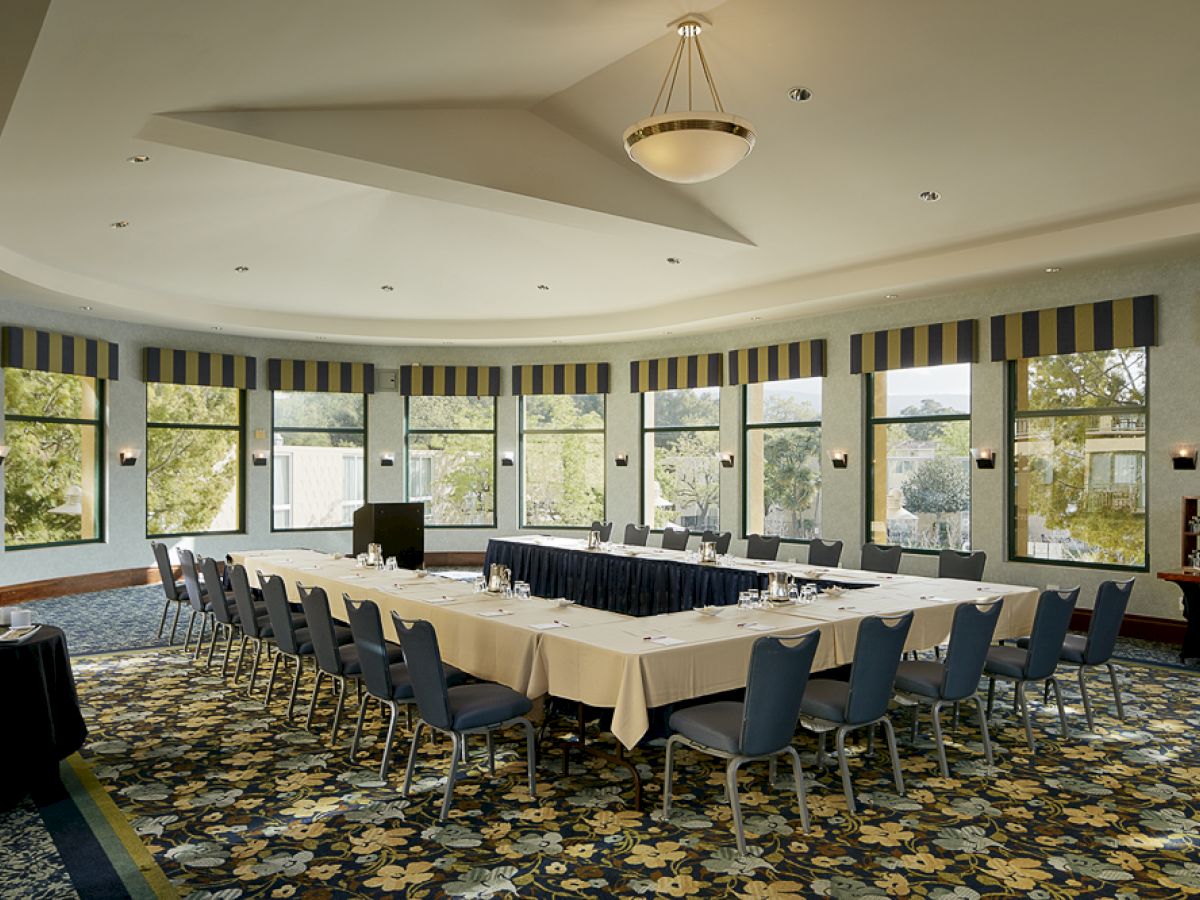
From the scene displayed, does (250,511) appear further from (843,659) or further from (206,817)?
(843,659)

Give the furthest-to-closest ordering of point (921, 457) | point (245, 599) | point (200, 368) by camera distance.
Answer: point (200, 368), point (921, 457), point (245, 599)

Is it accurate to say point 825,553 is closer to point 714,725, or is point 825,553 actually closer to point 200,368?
point 714,725

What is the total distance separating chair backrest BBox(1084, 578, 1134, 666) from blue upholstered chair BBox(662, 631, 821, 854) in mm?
2757

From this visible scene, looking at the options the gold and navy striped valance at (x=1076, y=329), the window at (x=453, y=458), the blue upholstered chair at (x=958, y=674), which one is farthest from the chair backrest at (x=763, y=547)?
the window at (x=453, y=458)

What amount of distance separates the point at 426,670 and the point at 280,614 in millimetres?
2309

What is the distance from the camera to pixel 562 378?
1523 centimetres

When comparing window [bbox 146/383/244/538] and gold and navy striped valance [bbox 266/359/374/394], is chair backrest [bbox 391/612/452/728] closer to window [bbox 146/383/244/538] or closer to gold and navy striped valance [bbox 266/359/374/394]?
window [bbox 146/383/244/538]

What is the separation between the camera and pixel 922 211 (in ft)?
26.8

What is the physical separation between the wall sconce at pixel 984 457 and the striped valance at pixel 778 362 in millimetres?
2445

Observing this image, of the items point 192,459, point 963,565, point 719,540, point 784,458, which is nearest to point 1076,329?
point 963,565

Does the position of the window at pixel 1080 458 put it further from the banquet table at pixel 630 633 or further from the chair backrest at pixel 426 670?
the chair backrest at pixel 426 670

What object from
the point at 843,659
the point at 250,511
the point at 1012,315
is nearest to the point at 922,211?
the point at 1012,315

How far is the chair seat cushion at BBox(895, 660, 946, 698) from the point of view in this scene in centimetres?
509

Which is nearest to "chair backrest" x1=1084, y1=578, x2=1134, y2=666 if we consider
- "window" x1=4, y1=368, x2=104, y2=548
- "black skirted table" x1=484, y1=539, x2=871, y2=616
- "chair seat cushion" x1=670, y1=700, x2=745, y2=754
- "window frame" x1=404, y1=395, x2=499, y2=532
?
"black skirted table" x1=484, y1=539, x2=871, y2=616
